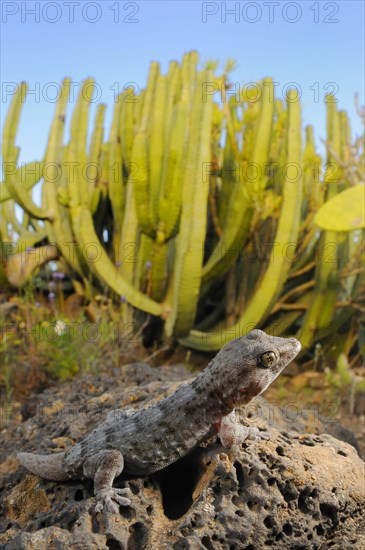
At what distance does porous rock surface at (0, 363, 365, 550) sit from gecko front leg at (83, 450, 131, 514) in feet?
0.15

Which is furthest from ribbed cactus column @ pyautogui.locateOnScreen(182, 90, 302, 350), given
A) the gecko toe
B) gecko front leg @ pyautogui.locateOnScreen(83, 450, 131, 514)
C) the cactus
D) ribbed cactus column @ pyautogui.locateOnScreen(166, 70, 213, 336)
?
the gecko toe

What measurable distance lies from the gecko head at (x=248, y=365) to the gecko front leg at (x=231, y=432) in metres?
0.07

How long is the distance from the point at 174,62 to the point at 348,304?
4058mm

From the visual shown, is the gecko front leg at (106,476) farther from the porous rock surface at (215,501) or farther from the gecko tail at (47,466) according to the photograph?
the gecko tail at (47,466)

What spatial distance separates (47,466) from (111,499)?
0.59 m

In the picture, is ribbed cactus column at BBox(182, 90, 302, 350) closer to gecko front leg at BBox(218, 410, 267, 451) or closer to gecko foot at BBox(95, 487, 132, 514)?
gecko front leg at BBox(218, 410, 267, 451)

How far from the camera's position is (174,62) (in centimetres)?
831

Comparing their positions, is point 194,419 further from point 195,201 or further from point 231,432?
point 195,201

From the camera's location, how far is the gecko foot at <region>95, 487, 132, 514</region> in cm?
257

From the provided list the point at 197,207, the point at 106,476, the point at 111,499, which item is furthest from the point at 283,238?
the point at 111,499

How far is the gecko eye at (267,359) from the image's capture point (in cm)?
279

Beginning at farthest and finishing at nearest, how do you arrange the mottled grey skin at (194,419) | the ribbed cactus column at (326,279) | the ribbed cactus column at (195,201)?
the ribbed cactus column at (326,279) < the ribbed cactus column at (195,201) < the mottled grey skin at (194,419)

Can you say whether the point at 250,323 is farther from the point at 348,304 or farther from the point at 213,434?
the point at 213,434

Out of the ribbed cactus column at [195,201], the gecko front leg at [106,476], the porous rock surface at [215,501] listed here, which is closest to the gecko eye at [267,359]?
the porous rock surface at [215,501]
